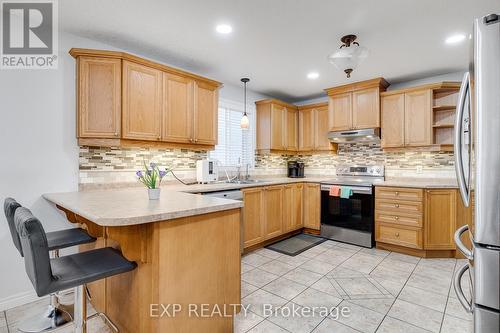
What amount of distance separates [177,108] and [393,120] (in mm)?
3122

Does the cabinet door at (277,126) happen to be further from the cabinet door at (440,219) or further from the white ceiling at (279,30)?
the cabinet door at (440,219)

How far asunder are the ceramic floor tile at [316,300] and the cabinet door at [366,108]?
273 cm

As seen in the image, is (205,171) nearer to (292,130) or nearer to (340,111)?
(292,130)

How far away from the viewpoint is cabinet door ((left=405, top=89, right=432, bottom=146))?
12.2ft

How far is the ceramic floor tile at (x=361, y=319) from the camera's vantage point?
1.98 metres

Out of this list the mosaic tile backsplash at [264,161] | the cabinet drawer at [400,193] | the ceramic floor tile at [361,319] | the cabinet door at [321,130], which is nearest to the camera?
the ceramic floor tile at [361,319]

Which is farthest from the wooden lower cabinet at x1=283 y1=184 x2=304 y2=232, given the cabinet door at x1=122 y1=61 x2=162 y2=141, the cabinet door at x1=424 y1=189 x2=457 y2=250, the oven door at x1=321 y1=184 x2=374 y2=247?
the cabinet door at x1=122 y1=61 x2=162 y2=141

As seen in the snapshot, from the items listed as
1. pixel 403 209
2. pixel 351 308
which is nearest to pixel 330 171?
pixel 403 209

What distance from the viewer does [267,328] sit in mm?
1971

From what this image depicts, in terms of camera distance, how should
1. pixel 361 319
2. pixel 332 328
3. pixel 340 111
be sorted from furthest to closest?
pixel 340 111, pixel 361 319, pixel 332 328

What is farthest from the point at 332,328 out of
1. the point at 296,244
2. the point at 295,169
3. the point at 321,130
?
the point at 321,130

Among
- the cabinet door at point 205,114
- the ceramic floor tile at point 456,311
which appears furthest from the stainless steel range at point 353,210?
Result: the cabinet door at point 205,114

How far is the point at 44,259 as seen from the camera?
1212 millimetres

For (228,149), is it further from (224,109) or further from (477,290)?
(477,290)
